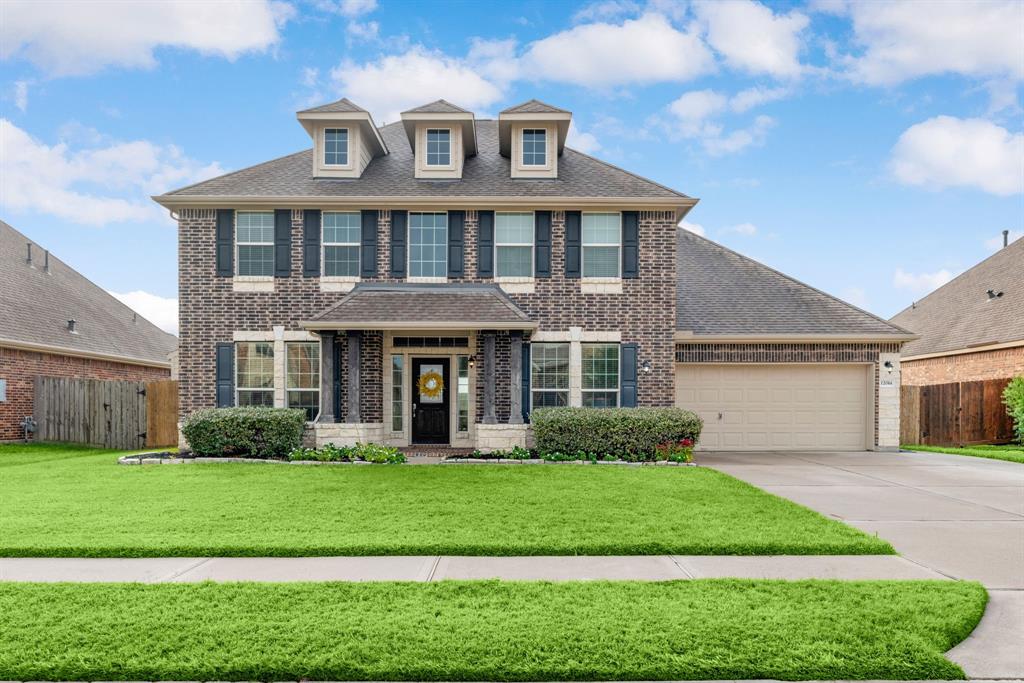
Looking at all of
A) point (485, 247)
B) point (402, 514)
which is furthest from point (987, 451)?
point (402, 514)

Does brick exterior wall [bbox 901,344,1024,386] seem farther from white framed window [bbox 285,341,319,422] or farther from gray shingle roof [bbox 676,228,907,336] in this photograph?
white framed window [bbox 285,341,319,422]

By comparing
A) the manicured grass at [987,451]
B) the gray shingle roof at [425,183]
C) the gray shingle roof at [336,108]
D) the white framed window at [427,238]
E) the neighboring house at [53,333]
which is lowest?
the manicured grass at [987,451]

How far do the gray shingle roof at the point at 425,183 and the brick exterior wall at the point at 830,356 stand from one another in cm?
393

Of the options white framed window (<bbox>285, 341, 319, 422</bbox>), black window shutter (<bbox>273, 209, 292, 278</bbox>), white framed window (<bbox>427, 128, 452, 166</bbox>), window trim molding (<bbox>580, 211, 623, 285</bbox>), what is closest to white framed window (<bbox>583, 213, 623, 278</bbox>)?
window trim molding (<bbox>580, 211, 623, 285</bbox>)

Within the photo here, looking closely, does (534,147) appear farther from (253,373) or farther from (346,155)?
(253,373)

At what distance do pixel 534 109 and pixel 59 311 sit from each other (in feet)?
55.3

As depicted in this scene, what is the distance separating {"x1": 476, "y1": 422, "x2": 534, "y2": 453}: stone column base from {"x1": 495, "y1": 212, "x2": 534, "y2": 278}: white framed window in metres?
3.64

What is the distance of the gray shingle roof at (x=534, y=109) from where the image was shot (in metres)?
15.0

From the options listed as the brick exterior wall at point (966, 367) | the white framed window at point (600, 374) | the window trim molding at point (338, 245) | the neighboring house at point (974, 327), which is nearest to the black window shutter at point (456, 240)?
the window trim molding at point (338, 245)

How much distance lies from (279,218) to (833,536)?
13.0 meters

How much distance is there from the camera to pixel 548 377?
14.7 meters

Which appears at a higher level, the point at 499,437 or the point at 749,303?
the point at 749,303

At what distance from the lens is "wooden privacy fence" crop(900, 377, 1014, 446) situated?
1806cm

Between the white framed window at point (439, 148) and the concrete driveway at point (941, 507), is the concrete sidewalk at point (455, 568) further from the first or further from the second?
the white framed window at point (439, 148)
